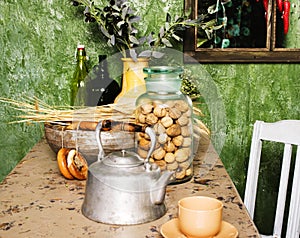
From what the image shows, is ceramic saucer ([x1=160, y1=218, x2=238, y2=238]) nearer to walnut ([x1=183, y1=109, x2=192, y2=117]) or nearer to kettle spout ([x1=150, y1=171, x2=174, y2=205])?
kettle spout ([x1=150, y1=171, x2=174, y2=205])

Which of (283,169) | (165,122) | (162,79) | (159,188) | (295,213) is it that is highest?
(162,79)

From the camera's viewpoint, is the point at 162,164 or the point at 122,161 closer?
the point at 122,161

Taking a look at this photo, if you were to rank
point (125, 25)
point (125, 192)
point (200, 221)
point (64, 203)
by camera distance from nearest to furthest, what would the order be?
point (200, 221), point (125, 192), point (64, 203), point (125, 25)

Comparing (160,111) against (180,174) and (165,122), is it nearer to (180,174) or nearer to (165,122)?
(165,122)

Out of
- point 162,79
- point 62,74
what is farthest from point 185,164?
point 62,74

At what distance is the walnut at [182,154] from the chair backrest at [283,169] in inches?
16.8

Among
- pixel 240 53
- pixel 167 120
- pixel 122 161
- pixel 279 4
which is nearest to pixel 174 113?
pixel 167 120

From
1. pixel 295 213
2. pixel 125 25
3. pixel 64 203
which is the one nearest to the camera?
pixel 64 203

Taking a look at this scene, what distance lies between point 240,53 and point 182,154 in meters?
0.93

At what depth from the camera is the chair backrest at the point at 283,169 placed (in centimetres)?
160

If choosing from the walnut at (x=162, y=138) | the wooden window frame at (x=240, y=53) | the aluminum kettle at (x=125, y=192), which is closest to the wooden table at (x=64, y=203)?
the aluminum kettle at (x=125, y=192)

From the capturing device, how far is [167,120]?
1.37m

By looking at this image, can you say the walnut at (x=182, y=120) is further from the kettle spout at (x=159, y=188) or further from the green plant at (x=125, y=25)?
the green plant at (x=125, y=25)

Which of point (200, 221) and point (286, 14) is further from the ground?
point (286, 14)
